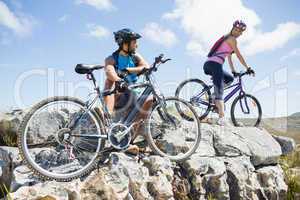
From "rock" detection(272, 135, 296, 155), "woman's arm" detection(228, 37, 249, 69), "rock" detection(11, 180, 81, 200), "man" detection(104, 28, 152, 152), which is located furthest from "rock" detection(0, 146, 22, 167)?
"rock" detection(272, 135, 296, 155)

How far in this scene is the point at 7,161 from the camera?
5082 mm

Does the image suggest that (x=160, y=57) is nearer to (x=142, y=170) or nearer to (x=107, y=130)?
(x=107, y=130)

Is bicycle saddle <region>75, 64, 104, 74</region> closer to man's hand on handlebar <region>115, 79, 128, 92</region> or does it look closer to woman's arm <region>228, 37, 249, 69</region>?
man's hand on handlebar <region>115, 79, 128, 92</region>

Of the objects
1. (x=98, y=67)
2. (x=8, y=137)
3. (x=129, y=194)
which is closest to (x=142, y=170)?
(x=129, y=194)

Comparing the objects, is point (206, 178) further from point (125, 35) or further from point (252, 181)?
point (125, 35)

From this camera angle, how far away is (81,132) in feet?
14.6

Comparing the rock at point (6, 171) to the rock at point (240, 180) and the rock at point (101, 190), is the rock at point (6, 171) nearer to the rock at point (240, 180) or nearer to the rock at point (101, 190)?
the rock at point (101, 190)

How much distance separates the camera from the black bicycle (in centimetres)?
416

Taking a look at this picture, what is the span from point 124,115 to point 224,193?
2.47 metres

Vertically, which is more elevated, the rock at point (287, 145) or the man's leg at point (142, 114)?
the man's leg at point (142, 114)

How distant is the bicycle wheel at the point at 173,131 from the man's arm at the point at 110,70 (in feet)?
2.89

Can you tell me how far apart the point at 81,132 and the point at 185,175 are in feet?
7.31

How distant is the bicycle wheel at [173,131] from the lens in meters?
5.48

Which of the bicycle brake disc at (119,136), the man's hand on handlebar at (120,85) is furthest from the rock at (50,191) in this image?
the man's hand on handlebar at (120,85)
